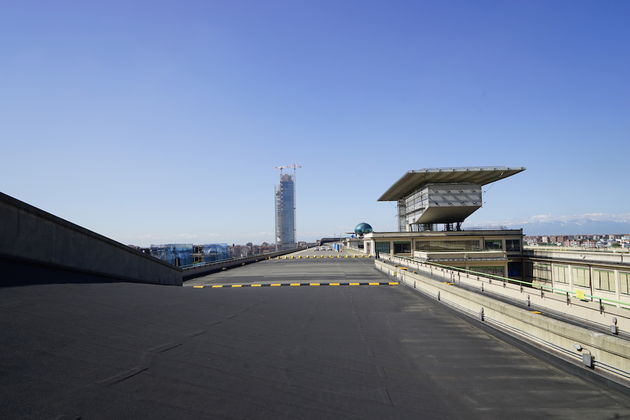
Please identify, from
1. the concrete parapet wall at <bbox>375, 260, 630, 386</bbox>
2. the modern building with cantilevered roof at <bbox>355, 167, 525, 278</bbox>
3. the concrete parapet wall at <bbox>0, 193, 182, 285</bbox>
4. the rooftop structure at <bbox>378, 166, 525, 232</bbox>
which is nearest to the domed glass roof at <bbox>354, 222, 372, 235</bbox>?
the modern building with cantilevered roof at <bbox>355, 167, 525, 278</bbox>

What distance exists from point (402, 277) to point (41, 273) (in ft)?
65.6

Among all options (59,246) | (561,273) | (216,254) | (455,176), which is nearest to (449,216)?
(455,176)

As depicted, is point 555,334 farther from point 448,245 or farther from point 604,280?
point 448,245

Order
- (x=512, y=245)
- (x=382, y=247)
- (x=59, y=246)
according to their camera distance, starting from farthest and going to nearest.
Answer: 1. (x=382, y=247)
2. (x=512, y=245)
3. (x=59, y=246)

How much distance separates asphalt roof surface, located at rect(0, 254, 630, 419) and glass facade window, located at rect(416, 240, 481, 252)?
6109 centimetres

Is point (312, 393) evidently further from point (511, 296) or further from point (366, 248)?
point (366, 248)

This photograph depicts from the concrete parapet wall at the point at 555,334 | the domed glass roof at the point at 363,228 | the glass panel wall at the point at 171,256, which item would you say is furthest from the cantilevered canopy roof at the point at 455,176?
the domed glass roof at the point at 363,228

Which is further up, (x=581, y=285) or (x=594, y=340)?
(x=594, y=340)

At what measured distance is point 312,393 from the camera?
5938 millimetres

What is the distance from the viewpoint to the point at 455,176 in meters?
63.8

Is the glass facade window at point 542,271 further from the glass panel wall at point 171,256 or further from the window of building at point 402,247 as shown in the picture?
the glass panel wall at point 171,256

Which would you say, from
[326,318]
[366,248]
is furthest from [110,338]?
[366,248]

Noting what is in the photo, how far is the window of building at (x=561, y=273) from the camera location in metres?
47.0

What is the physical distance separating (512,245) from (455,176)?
1715 centimetres
